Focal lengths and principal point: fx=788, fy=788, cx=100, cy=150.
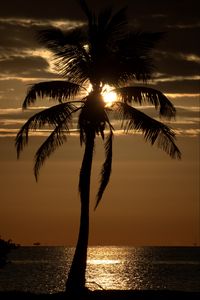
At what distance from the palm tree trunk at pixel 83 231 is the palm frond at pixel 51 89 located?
6.80ft

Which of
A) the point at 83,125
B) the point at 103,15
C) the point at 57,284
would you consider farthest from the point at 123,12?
the point at 57,284

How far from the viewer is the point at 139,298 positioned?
30031mm

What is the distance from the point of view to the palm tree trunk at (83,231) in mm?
32062

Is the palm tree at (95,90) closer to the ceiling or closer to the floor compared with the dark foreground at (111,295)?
closer to the ceiling

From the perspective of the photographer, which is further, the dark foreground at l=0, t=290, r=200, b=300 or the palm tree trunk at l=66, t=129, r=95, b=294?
the palm tree trunk at l=66, t=129, r=95, b=294

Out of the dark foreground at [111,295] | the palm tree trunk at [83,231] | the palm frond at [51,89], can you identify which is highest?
the palm frond at [51,89]

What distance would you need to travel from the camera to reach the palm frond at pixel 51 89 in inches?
1326

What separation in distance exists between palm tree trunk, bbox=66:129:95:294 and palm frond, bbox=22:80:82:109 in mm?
2073

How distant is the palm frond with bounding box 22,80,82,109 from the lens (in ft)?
111

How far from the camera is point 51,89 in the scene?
33.7m

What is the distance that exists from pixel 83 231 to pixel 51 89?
621cm

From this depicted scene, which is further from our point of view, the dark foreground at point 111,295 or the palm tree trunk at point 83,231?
the palm tree trunk at point 83,231

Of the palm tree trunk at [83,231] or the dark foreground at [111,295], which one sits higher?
the palm tree trunk at [83,231]

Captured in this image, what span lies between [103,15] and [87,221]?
28.9ft
